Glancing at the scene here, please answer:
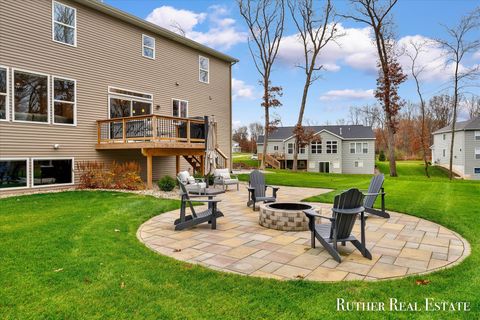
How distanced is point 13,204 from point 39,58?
5132 mm

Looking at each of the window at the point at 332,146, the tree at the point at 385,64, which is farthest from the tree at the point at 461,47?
the window at the point at 332,146

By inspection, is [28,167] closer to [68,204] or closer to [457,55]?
[68,204]

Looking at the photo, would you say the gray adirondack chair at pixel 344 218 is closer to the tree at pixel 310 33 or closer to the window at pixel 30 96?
the window at pixel 30 96

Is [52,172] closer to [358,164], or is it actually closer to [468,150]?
[358,164]

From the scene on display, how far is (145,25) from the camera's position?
13.5m

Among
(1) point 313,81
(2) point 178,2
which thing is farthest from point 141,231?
(1) point 313,81

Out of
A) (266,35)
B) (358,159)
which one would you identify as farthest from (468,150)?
(266,35)

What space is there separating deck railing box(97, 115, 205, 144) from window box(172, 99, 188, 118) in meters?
2.39

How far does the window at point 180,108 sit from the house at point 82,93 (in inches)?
2.4

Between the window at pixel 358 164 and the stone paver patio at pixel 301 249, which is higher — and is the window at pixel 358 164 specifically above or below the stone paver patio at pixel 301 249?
above

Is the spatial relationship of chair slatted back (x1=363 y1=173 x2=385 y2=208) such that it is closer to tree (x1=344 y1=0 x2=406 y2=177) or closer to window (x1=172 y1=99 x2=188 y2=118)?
window (x1=172 y1=99 x2=188 y2=118)

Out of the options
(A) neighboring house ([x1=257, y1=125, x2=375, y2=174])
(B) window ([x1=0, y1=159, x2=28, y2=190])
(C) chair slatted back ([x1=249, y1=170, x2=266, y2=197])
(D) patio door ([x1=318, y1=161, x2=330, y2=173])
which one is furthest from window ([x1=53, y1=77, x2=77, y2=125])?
(D) patio door ([x1=318, y1=161, x2=330, y2=173])

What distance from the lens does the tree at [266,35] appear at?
886 inches

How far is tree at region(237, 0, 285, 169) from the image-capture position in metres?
22.5
